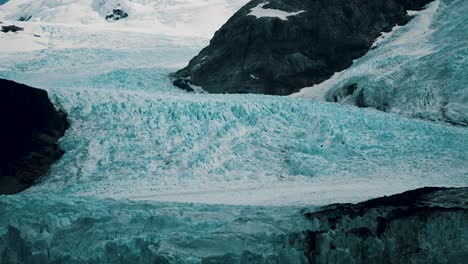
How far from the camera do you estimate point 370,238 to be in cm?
862

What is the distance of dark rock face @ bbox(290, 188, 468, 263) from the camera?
27.4 feet

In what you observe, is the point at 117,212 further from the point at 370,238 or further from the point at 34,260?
the point at 370,238

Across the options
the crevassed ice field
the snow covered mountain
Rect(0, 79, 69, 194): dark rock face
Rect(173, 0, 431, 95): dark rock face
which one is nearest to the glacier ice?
the crevassed ice field

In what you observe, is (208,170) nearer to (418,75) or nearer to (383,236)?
(383,236)

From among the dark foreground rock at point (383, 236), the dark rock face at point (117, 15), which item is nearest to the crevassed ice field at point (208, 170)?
the dark foreground rock at point (383, 236)

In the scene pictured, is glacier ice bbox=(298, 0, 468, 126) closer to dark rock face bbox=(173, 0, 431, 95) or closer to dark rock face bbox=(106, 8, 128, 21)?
dark rock face bbox=(173, 0, 431, 95)

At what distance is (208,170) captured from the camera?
611 inches

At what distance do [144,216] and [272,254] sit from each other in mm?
2309

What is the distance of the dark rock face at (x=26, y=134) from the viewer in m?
15.4

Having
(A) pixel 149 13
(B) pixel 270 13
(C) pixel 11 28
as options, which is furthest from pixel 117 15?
(B) pixel 270 13

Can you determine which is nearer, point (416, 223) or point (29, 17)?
point (416, 223)

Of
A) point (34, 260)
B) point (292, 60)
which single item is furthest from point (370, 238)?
point (292, 60)

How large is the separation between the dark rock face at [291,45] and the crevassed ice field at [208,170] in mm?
1767

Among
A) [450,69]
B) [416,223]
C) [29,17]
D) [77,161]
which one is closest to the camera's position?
[416,223]
